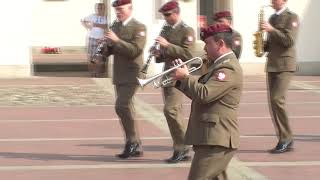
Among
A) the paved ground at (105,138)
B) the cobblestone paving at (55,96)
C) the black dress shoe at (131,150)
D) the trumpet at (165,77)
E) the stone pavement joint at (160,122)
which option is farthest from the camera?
the cobblestone paving at (55,96)

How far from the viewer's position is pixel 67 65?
22.5m

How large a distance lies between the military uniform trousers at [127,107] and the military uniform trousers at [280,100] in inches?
68.1

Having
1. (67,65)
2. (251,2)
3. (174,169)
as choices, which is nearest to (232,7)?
(251,2)

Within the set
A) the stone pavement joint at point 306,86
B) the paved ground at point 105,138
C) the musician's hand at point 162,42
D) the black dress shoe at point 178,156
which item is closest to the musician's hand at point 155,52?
the musician's hand at point 162,42

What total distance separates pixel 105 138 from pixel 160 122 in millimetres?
1672

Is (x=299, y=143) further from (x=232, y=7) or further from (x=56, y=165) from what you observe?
(x=232, y=7)

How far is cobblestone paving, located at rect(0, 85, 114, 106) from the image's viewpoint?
575 inches

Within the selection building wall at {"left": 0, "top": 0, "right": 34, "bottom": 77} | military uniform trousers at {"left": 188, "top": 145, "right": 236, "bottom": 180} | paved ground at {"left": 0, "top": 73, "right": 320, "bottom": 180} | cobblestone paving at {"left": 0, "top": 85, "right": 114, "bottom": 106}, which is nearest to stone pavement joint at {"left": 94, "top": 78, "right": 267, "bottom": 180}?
paved ground at {"left": 0, "top": 73, "right": 320, "bottom": 180}

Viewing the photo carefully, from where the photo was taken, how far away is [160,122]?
39.4ft

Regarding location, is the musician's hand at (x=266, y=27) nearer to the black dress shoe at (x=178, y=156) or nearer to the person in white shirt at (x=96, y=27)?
the black dress shoe at (x=178, y=156)

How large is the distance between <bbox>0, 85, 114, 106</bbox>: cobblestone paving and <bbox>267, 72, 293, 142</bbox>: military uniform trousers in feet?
18.5

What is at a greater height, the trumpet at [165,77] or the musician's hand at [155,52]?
the musician's hand at [155,52]

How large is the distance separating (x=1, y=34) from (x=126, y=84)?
1129 cm

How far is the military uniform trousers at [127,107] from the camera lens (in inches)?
351
